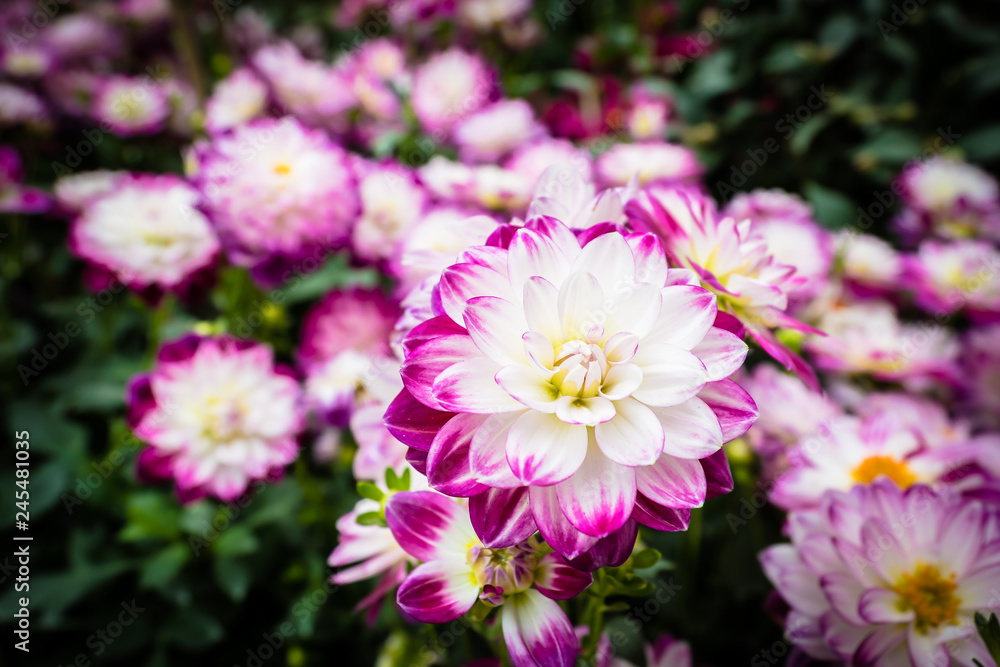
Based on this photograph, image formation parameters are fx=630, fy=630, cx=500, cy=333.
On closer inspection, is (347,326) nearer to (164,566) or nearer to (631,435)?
(164,566)

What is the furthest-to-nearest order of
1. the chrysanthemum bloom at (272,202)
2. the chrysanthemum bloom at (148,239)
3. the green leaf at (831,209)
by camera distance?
the green leaf at (831,209) < the chrysanthemum bloom at (148,239) < the chrysanthemum bloom at (272,202)

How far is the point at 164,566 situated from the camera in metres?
0.87

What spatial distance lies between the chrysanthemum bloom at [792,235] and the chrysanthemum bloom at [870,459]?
0.29 metres

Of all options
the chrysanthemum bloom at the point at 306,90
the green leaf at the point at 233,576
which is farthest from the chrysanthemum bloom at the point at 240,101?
the green leaf at the point at 233,576

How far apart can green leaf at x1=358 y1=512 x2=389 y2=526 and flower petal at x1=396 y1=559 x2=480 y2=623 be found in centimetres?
7

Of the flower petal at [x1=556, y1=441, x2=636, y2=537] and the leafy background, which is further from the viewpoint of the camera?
the leafy background

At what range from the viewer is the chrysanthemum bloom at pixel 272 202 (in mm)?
790

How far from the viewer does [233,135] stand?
884 mm

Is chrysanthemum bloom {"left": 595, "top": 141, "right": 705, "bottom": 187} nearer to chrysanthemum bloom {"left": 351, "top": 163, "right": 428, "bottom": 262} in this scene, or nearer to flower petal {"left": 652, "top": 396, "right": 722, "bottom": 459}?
chrysanthemum bloom {"left": 351, "top": 163, "right": 428, "bottom": 262}

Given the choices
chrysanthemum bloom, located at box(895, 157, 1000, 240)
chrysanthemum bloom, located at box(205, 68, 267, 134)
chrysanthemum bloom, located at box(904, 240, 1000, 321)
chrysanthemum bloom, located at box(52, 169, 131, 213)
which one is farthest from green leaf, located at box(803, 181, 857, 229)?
chrysanthemum bloom, located at box(52, 169, 131, 213)

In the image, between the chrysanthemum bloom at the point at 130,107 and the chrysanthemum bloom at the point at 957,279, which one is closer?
the chrysanthemum bloom at the point at 957,279

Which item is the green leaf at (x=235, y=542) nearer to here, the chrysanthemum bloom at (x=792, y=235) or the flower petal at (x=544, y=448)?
the flower petal at (x=544, y=448)

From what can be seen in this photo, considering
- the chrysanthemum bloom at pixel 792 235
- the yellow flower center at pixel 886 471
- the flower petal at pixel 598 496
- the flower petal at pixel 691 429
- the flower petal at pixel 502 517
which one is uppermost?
the flower petal at pixel 691 429

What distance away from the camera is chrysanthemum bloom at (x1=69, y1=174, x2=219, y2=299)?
0.89m
